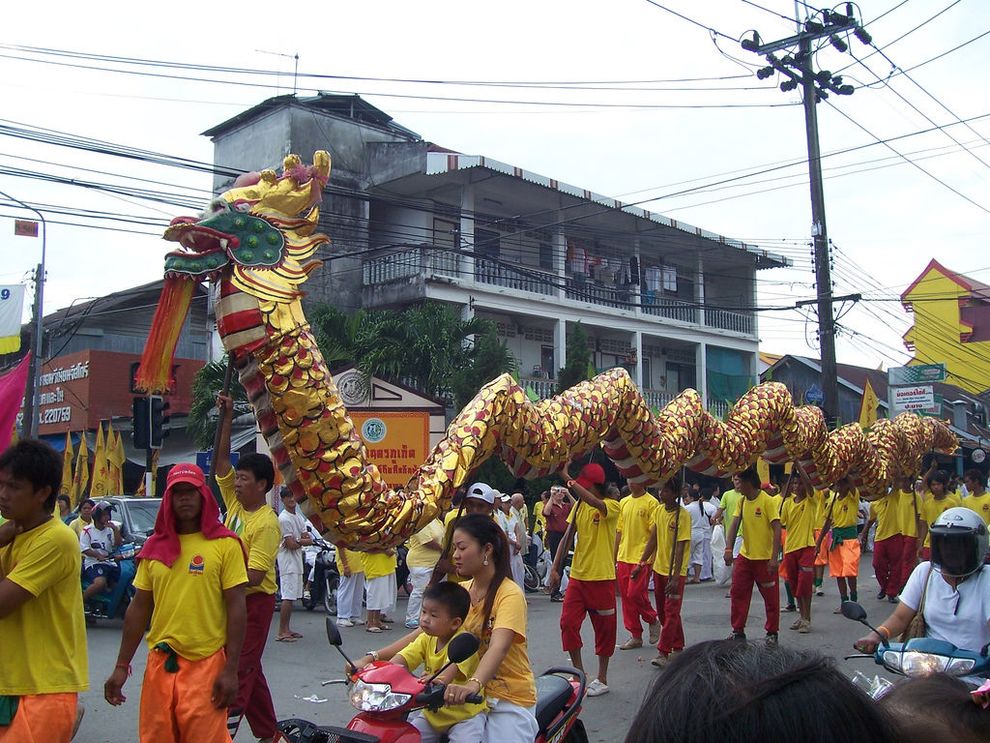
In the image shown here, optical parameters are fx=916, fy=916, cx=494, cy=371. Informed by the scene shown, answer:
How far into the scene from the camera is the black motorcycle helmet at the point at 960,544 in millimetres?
4434

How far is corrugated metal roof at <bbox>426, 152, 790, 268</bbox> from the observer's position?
64.9 feet

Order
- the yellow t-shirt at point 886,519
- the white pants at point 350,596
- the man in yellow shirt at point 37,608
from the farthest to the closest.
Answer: the yellow t-shirt at point 886,519 → the white pants at point 350,596 → the man in yellow shirt at point 37,608

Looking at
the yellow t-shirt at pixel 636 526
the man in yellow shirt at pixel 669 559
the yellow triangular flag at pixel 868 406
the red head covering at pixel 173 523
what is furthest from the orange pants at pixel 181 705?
the yellow triangular flag at pixel 868 406

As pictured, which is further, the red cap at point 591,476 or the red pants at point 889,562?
the red pants at point 889,562

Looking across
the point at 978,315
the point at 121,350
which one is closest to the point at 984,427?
the point at 978,315

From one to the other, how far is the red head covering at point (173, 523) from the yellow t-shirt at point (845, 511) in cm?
964

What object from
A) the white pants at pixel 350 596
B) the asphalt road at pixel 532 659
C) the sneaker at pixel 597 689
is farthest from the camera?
the white pants at pixel 350 596

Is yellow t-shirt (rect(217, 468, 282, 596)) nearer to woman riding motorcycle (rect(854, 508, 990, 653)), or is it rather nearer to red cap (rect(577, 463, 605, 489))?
red cap (rect(577, 463, 605, 489))

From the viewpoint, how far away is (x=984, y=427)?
29.8 metres

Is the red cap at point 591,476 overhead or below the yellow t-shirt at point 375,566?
overhead

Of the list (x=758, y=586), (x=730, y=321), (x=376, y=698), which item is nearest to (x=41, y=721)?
(x=376, y=698)

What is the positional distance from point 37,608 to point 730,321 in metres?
25.8

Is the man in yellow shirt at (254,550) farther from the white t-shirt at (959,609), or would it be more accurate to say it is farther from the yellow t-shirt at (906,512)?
the yellow t-shirt at (906,512)

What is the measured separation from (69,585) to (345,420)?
1537 millimetres
